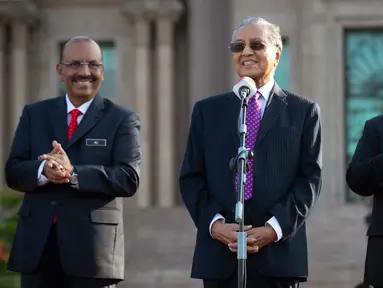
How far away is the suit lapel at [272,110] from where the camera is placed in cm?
574

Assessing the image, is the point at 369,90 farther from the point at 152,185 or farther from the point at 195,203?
the point at 195,203

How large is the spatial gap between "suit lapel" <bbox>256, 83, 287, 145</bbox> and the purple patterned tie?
4cm

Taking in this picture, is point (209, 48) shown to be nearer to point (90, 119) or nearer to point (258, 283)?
point (90, 119)

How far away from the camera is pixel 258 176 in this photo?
5.67 meters

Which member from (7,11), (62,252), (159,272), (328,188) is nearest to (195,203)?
(62,252)

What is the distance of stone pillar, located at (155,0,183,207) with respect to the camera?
65.7 feet

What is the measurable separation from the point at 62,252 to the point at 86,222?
0.70 feet

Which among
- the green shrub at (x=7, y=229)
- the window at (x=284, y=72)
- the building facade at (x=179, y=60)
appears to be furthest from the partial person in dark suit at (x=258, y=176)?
the window at (x=284, y=72)

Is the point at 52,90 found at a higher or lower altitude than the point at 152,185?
higher

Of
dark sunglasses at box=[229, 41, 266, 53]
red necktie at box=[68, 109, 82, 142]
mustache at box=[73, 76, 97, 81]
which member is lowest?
red necktie at box=[68, 109, 82, 142]

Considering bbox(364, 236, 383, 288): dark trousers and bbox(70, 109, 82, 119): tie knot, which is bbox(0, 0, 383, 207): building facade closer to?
bbox(70, 109, 82, 119): tie knot

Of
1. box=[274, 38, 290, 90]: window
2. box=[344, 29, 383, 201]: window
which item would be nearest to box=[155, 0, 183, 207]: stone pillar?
box=[274, 38, 290, 90]: window

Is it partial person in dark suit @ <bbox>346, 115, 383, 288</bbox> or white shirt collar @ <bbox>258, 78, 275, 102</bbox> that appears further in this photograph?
white shirt collar @ <bbox>258, 78, 275, 102</bbox>

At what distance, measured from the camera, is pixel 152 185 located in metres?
20.1
